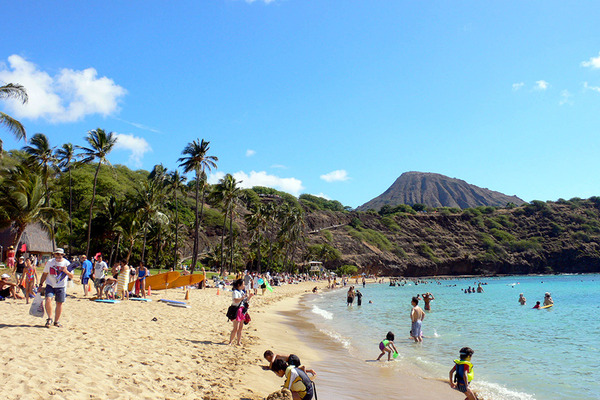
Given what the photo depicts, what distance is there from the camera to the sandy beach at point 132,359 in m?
5.23

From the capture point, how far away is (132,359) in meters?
6.86

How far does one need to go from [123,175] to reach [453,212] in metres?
106

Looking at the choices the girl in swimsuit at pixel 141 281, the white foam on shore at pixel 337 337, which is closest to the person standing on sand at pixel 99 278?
the girl in swimsuit at pixel 141 281

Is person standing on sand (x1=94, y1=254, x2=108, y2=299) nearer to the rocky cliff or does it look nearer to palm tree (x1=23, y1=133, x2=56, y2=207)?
palm tree (x1=23, y1=133, x2=56, y2=207)

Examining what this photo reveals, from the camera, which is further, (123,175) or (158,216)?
(123,175)

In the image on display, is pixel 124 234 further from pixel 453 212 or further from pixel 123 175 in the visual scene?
pixel 453 212

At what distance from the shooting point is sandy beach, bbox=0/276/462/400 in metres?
5.23

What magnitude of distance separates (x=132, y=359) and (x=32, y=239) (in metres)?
34.2

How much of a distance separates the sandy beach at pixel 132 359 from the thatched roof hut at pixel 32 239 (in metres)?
26.1

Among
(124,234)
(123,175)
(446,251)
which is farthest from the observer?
(446,251)

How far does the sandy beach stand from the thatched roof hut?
1029 inches

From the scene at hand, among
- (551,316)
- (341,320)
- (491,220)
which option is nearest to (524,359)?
(341,320)

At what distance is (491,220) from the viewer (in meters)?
133

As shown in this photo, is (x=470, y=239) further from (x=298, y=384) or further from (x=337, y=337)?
(x=298, y=384)
